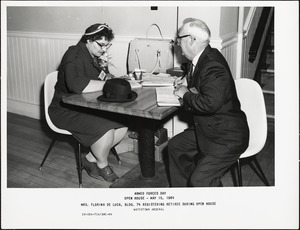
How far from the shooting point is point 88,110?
8.98 feet

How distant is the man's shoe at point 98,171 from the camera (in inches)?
110

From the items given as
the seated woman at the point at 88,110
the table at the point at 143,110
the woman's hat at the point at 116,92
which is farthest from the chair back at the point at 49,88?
the woman's hat at the point at 116,92

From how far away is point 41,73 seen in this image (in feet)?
14.1

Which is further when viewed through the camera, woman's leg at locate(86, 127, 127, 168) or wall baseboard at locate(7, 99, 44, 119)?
wall baseboard at locate(7, 99, 44, 119)

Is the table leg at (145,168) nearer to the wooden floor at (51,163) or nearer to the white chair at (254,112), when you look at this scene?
the wooden floor at (51,163)

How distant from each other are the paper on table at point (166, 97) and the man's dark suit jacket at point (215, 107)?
8 cm

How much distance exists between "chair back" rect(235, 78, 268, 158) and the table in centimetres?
60

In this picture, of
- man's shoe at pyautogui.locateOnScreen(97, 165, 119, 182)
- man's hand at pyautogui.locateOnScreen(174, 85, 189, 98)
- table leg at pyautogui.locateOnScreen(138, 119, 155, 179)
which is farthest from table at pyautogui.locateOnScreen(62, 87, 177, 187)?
man's shoe at pyautogui.locateOnScreen(97, 165, 119, 182)

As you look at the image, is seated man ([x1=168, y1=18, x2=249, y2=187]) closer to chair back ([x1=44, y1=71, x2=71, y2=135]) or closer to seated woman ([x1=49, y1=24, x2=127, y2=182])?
seated woman ([x1=49, y1=24, x2=127, y2=182])

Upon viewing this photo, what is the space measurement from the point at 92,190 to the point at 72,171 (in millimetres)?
978

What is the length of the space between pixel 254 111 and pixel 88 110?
128 centimetres

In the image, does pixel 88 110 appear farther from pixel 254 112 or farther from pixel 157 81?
pixel 254 112

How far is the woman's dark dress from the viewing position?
2590mm

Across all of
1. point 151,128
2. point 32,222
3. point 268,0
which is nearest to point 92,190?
point 32,222
